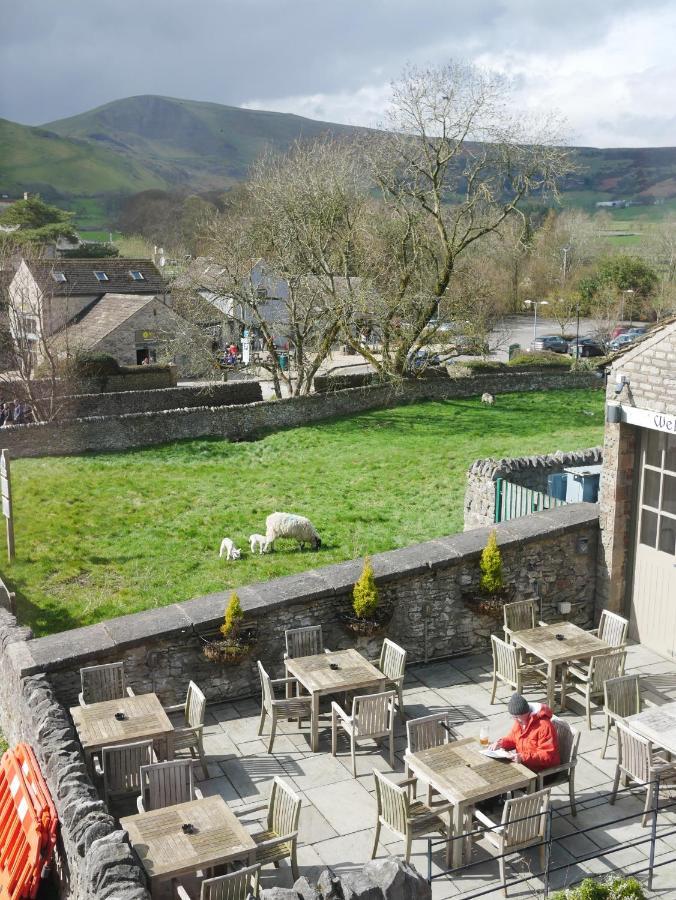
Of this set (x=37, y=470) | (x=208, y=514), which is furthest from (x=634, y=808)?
(x=37, y=470)

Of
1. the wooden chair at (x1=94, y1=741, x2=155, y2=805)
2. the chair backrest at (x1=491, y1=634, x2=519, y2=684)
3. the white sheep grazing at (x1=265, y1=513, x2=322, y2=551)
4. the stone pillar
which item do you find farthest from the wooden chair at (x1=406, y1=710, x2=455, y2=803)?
the white sheep grazing at (x1=265, y1=513, x2=322, y2=551)

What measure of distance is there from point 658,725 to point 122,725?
5.00 meters

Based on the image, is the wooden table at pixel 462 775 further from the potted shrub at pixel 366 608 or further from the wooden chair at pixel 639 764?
the potted shrub at pixel 366 608

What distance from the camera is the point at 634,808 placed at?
830 centimetres

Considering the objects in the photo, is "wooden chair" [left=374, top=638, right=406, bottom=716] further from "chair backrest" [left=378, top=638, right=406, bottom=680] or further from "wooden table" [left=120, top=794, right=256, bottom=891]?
"wooden table" [left=120, top=794, right=256, bottom=891]

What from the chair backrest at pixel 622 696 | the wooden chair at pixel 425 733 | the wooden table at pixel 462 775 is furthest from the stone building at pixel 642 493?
the wooden table at pixel 462 775

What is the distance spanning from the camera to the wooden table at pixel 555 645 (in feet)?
32.7

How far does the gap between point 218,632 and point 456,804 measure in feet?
12.7

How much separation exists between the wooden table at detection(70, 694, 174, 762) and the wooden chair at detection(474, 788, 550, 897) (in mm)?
3041

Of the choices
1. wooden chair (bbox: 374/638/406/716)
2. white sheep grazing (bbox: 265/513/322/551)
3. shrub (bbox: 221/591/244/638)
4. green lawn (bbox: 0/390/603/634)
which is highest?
shrub (bbox: 221/591/244/638)

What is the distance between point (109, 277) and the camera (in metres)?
55.7

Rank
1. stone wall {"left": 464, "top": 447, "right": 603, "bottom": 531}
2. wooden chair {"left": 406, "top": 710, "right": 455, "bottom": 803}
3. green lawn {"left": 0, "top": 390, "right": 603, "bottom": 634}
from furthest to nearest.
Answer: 1. stone wall {"left": 464, "top": 447, "right": 603, "bottom": 531}
2. green lawn {"left": 0, "top": 390, "right": 603, "bottom": 634}
3. wooden chair {"left": 406, "top": 710, "right": 455, "bottom": 803}

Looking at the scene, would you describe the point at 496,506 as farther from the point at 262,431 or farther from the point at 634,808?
the point at 262,431

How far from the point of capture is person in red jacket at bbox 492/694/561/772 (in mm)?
7863
